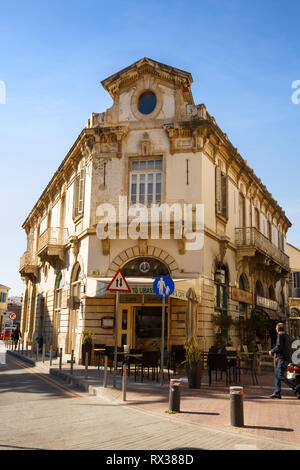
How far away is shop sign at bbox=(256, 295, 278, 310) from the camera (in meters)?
25.5

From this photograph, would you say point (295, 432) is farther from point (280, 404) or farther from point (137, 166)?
point (137, 166)

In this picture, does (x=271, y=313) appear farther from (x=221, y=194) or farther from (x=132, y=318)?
(x=132, y=318)

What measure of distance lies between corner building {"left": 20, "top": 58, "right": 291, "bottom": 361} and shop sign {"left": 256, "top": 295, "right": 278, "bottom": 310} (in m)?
3.04

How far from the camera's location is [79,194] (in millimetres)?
21250

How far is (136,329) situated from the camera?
60.7 ft

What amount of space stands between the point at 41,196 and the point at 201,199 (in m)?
16.4

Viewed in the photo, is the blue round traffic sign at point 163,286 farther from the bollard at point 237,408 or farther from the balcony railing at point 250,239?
the balcony railing at point 250,239

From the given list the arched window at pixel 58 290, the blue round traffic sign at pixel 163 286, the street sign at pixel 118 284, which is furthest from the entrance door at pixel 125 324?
the street sign at pixel 118 284

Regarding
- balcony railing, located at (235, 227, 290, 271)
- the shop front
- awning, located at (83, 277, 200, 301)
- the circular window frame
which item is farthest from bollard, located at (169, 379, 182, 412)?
balcony railing, located at (235, 227, 290, 271)

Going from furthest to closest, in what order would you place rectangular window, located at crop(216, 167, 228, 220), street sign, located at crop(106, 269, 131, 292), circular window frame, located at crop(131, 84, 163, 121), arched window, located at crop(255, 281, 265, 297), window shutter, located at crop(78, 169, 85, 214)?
arched window, located at crop(255, 281, 265, 297)
window shutter, located at crop(78, 169, 85, 214)
rectangular window, located at crop(216, 167, 228, 220)
circular window frame, located at crop(131, 84, 163, 121)
street sign, located at crop(106, 269, 131, 292)

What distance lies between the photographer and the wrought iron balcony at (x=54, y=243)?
76.7 ft

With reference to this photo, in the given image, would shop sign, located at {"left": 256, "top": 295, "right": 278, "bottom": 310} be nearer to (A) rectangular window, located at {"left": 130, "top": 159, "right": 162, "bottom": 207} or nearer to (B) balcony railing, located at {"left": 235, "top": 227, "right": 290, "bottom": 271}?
(B) balcony railing, located at {"left": 235, "top": 227, "right": 290, "bottom": 271}

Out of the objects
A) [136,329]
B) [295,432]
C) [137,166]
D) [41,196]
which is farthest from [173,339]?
[41,196]

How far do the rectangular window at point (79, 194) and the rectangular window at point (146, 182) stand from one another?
284cm
